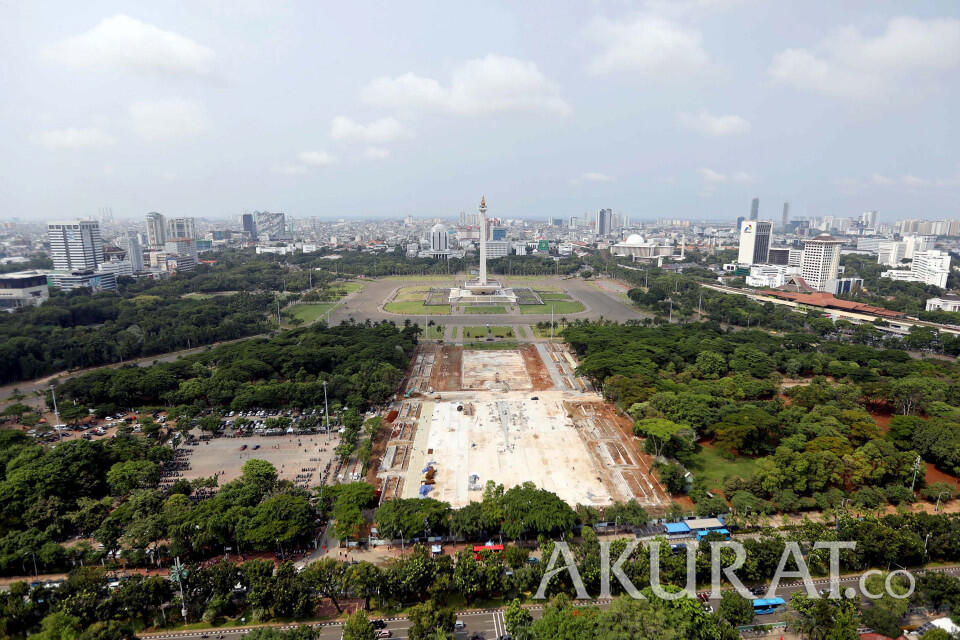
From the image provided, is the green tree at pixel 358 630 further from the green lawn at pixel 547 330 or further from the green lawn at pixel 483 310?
the green lawn at pixel 483 310

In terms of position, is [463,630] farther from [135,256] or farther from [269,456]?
[135,256]

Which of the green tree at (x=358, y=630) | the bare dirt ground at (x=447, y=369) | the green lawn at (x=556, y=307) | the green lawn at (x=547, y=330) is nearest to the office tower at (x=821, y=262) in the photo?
the green lawn at (x=556, y=307)

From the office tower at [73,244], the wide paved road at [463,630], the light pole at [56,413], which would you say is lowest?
the wide paved road at [463,630]

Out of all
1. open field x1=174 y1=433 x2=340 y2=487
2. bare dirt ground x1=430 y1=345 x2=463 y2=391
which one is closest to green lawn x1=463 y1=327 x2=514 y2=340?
bare dirt ground x1=430 y1=345 x2=463 y2=391

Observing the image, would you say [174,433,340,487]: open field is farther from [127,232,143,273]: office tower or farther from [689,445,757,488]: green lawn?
[127,232,143,273]: office tower

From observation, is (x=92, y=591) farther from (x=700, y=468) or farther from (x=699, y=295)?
(x=699, y=295)

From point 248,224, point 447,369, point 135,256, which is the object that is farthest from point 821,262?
point 248,224

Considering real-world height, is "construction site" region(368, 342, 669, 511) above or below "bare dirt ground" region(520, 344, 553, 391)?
below
